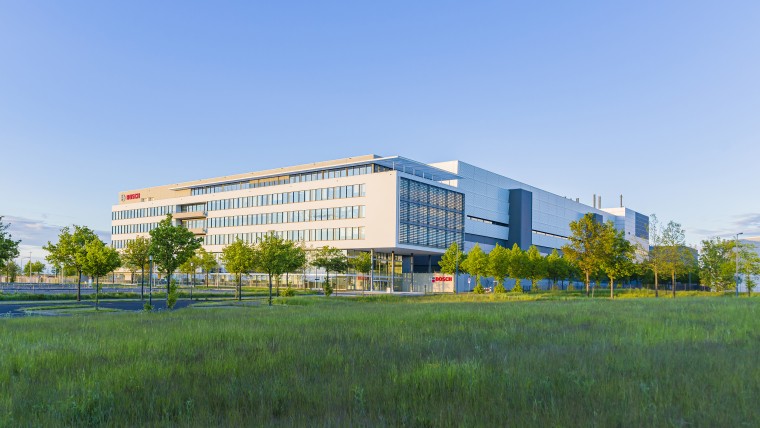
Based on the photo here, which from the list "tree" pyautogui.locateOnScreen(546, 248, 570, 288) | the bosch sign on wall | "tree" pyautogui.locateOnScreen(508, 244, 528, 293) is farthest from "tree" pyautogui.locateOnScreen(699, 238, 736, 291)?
the bosch sign on wall

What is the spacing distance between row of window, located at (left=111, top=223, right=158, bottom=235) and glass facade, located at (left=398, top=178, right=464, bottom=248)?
59.2 m

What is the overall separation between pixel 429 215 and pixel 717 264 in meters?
44.2

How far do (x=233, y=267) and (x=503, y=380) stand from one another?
47049mm

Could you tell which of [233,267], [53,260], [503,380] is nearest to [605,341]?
[503,380]

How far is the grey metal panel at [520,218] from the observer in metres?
110

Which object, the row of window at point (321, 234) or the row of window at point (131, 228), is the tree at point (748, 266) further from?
the row of window at point (131, 228)

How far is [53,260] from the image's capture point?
4875 centimetres

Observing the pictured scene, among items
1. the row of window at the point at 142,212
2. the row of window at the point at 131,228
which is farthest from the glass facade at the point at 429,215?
the row of window at the point at 131,228

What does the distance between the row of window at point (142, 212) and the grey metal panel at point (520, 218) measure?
69.7 meters

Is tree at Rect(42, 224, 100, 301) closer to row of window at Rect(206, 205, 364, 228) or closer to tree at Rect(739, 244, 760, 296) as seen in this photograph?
row of window at Rect(206, 205, 364, 228)

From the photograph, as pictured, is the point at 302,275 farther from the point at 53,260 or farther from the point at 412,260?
the point at 53,260

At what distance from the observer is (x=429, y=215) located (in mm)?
87812

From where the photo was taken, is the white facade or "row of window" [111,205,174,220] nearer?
the white facade

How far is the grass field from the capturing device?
20.0 feet
